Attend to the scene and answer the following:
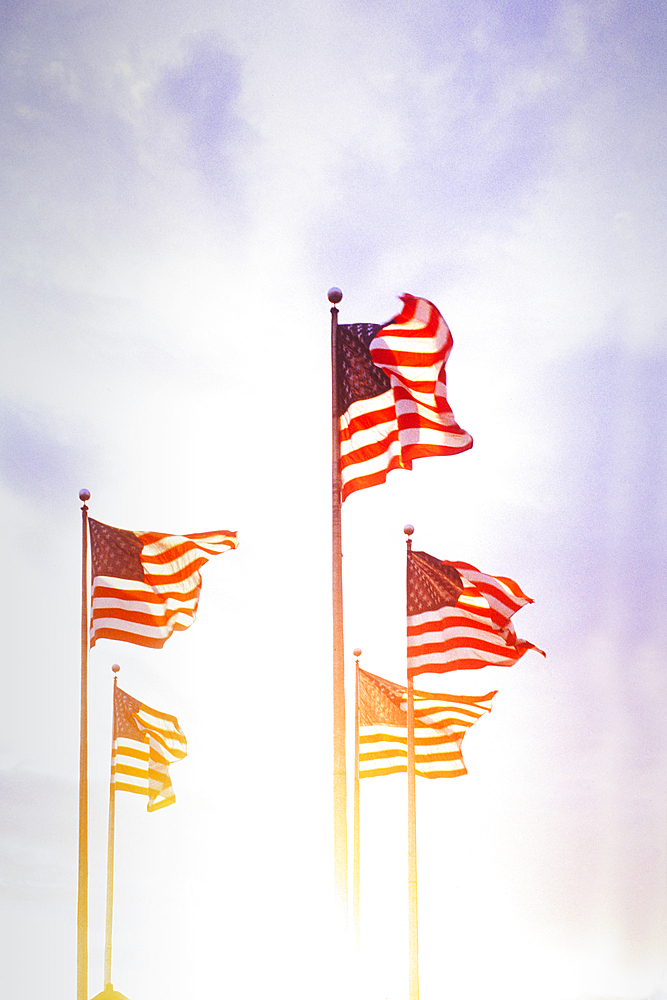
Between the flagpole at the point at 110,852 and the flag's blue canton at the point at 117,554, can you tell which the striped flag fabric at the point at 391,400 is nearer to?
the flag's blue canton at the point at 117,554

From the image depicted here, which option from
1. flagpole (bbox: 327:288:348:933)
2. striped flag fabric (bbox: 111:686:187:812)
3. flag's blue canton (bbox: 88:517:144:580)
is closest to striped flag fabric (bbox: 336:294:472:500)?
flagpole (bbox: 327:288:348:933)

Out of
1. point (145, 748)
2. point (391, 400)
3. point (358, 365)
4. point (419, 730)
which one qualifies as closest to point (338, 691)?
point (391, 400)

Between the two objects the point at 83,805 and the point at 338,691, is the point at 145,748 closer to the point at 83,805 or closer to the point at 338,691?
the point at 83,805

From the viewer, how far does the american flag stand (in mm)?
23953

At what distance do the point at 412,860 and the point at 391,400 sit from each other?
411 inches

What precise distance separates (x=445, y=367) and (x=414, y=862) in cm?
1085

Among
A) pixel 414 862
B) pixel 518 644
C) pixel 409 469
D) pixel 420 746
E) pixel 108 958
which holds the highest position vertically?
pixel 409 469

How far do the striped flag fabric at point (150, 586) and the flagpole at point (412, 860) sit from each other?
453cm

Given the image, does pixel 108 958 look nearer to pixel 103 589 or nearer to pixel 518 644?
pixel 103 589

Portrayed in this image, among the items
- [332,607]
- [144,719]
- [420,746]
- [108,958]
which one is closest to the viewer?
[332,607]

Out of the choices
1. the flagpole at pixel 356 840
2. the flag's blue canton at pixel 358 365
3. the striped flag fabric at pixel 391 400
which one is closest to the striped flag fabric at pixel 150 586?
the flagpole at pixel 356 840

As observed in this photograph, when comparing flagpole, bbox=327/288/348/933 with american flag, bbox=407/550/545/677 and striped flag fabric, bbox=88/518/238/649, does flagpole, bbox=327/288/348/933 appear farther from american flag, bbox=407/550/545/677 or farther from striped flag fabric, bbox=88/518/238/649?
striped flag fabric, bbox=88/518/238/649

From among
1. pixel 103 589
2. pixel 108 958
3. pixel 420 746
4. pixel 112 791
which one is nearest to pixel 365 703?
pixel 420 746

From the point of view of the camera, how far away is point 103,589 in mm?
25359
